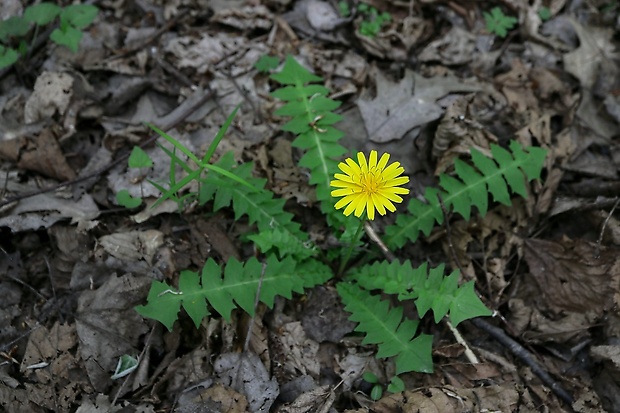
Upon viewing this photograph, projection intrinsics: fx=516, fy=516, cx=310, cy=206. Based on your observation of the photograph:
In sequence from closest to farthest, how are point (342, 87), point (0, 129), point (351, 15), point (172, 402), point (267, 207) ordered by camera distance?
point (172, 402), point (267, 207), point (0, 129), point (342, 87), point (351, 15)

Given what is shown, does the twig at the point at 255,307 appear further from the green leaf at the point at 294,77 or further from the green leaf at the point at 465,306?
the green leaf at the point at 294,77

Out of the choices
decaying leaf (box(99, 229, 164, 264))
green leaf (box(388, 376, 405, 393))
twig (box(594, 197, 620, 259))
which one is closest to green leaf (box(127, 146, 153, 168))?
decaying leaf (box(99, 229, 164, 264))

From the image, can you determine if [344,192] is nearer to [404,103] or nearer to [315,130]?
[315,130]

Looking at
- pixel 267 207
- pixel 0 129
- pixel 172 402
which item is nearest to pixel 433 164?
pixel 267 207

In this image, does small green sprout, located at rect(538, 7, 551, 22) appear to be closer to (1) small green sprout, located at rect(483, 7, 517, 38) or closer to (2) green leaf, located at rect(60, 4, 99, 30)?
(1) small green sprout, located at rect(483, 7, 517, 38)

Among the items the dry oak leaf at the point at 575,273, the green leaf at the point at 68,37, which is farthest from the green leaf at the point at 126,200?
the dry oak leaf at the point at 575,273

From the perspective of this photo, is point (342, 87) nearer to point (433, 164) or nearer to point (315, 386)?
point (433, 164)
